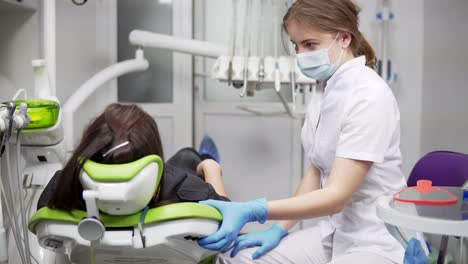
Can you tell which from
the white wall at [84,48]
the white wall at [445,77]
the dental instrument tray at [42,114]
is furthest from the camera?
the white wall at [84,48]

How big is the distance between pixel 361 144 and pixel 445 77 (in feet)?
5.05

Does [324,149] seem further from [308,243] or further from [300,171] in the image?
[300,171]

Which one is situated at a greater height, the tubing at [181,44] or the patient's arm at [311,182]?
the tubing at [181,44]

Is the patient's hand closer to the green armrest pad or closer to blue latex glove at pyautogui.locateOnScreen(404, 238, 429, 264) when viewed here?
the green armrest pad

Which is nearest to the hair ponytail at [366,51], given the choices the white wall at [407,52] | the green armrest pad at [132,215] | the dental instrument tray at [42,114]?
the green armrest pad at [132,215]

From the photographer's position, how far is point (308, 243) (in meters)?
1.48

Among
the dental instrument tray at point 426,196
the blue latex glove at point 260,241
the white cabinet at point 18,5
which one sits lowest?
the blue latex glove at point 260,241

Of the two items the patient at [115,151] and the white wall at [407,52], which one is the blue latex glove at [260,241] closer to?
the patient at [115,151]

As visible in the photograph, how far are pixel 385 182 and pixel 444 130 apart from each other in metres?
1.32

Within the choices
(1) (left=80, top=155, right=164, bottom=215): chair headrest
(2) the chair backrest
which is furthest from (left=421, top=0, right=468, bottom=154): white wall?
(1) (left=80, top=155, right=164, bottom=215): chair headrest

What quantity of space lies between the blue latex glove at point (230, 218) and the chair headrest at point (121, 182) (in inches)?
7.6

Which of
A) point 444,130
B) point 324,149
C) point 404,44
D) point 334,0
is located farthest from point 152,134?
point 404,44

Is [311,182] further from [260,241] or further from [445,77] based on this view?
[445,77]

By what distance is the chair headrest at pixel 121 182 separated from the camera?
871 mm
